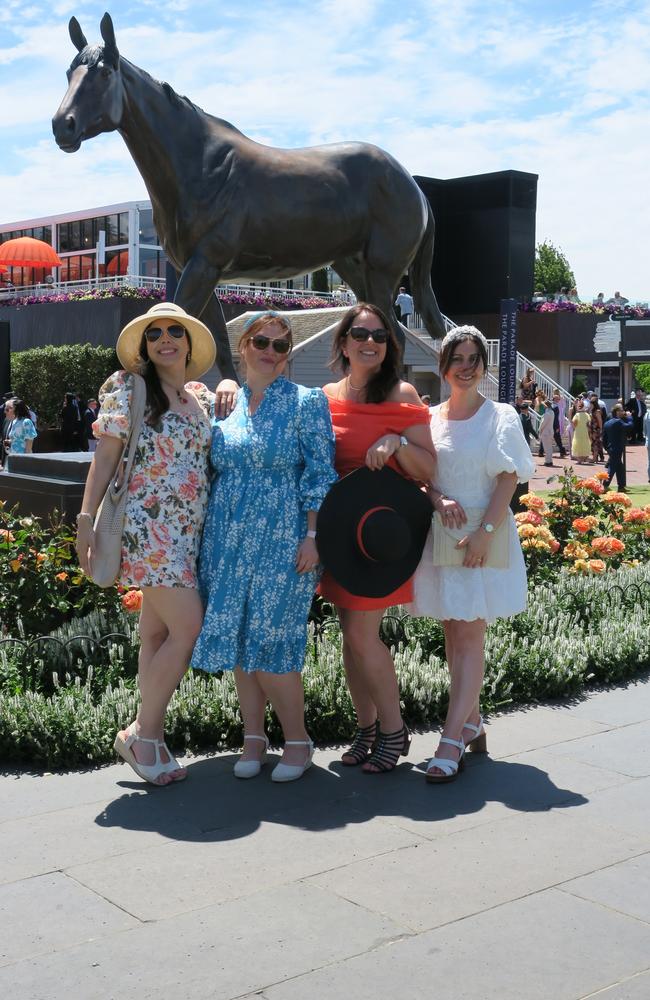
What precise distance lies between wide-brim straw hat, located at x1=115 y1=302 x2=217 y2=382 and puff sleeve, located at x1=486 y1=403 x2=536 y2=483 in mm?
1179

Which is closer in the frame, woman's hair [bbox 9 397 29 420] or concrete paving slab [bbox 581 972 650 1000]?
concrete paving slab [bbox 581 972 650 1000]

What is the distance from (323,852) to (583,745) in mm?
1692

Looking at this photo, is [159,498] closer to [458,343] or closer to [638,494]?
[458,343]

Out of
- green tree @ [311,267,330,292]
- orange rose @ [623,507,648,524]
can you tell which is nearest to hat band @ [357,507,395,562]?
orange rose @ [623,507,648,524]

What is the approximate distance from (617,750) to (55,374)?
85.4 ft

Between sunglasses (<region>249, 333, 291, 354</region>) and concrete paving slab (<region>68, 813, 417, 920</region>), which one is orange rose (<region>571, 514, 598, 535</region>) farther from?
concrete paving slab (<region>68, 813, 417, 920</region>)

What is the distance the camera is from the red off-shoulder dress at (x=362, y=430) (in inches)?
173

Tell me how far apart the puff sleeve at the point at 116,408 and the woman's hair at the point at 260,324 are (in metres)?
0.47

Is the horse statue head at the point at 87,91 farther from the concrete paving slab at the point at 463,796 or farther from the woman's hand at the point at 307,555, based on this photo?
the concrete paving slab at the point at 463,796

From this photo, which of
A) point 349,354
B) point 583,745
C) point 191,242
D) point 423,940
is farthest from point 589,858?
point 191,242

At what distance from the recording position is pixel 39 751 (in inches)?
181

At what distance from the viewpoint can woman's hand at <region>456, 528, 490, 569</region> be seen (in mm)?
4406

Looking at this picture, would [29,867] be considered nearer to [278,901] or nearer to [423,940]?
[278,901]

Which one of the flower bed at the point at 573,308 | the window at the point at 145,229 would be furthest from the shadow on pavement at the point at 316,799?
the window at the point at 145,229
